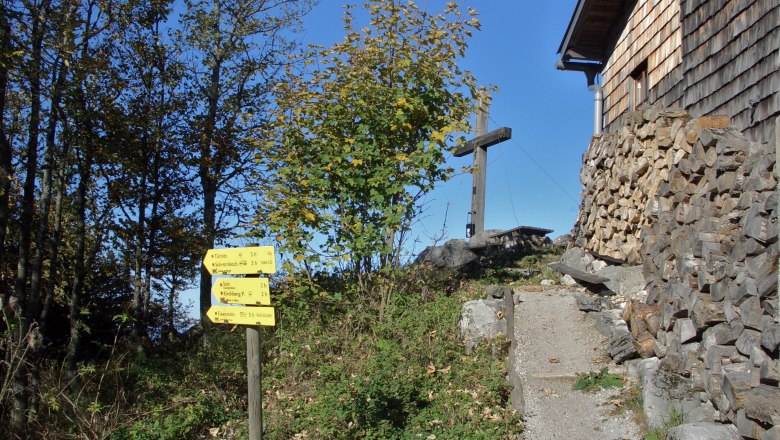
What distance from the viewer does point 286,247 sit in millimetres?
9805

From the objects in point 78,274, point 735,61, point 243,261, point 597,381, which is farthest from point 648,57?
point 78,274

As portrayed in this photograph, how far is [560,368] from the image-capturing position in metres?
8.30

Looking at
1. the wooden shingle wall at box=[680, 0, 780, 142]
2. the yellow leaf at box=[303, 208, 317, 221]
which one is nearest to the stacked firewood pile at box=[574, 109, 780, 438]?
the wooden shingle wall at box=[680, 0, 780, 142]

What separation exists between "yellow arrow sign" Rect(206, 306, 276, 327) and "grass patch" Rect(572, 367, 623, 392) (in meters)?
4.27

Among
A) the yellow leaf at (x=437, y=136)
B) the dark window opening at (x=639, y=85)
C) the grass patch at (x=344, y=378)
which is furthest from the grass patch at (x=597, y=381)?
the dark window opening at (x=639, y=85)

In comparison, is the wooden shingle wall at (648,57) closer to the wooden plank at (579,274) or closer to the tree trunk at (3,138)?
the wooden plank at (579,274)

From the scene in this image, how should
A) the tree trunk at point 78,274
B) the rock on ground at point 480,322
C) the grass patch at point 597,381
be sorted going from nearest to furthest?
the grass patch at point 597,381 → the tree trunk at point 78,274 → the rock on ground at point 480,322

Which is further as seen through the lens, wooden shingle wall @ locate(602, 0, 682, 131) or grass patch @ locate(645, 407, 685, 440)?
wooden shingle wall @ locate(602, 0, 682, 131)

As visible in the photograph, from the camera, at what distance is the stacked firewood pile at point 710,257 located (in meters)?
5.85

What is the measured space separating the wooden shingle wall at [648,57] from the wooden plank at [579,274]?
293cm

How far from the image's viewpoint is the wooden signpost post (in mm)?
4969

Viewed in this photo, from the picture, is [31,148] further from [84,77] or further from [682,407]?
[682,407]

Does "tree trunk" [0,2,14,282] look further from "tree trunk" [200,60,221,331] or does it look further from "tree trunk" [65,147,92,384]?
"tree trunk" [200,60,221,331]

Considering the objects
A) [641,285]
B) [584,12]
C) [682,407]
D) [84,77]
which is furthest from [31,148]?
[584,12]
